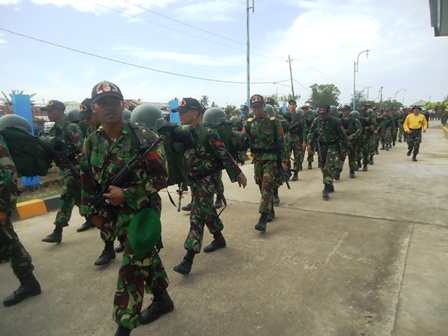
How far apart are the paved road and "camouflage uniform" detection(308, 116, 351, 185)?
0.86 meters

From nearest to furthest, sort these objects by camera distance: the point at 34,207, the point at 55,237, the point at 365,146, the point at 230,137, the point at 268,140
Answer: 1. the point at 230,137
2. the point at 55,237
3. the point at 268,140
4. the point at 34,207
5. the point at 365,146

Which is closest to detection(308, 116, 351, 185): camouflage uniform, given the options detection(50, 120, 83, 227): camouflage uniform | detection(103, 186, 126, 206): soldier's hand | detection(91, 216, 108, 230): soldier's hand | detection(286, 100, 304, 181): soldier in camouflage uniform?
detection(286, 100, 304, 181): soldier in camouflage uniform

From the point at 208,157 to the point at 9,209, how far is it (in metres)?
1.91

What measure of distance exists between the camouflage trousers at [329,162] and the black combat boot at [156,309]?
4.27 m

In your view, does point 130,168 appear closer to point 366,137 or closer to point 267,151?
point 267,151

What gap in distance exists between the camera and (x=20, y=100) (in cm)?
731

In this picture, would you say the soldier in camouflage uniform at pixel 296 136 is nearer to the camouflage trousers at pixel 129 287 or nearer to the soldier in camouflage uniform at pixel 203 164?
the soldier in camouflage uniform at pixel 203 164

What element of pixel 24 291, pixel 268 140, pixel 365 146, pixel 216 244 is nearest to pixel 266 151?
pixel 268 140

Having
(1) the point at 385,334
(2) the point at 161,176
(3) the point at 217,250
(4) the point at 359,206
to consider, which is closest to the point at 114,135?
(2) the point at 161,176

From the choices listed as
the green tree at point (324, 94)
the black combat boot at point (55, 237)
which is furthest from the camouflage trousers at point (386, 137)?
the green tree at point (324, 94)

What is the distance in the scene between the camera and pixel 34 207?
5.64m

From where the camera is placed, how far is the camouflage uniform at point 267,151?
13.7ft

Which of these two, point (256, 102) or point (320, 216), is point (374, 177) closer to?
point (320, 216)

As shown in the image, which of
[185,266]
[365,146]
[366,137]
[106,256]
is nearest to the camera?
[185,266]
